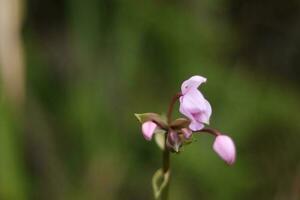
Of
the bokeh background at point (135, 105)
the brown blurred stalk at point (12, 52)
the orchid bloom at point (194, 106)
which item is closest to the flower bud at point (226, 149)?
the orchid bloom at point (194, 106)

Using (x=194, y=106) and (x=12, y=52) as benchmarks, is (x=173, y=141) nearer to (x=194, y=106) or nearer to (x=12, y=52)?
(x=194, y=106)

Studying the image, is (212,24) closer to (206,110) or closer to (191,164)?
(191,164)

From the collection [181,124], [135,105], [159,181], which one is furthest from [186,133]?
[135,105]

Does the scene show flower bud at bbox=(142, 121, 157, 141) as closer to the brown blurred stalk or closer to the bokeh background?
the bokeh background

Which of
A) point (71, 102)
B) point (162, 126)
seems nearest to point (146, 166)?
point (71, 102)

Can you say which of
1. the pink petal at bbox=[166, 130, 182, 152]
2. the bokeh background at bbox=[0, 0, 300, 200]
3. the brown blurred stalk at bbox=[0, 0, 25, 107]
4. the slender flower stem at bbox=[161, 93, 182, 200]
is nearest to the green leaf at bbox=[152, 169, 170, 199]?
the slender flower stem at bbox=[161, 93, 182, 200]
